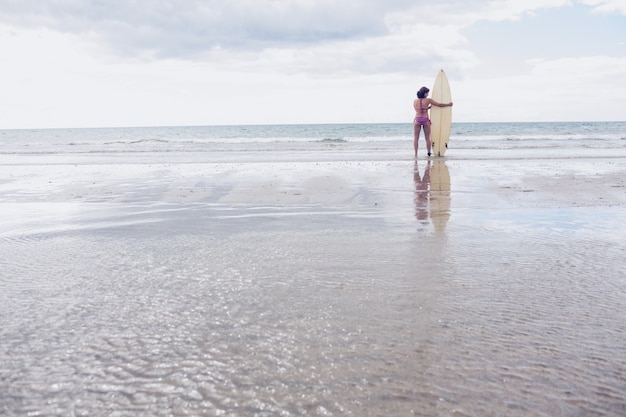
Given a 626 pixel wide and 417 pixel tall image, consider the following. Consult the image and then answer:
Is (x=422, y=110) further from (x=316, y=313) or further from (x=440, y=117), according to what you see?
(x=316, y=313)

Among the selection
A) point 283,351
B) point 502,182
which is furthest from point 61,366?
point 502,182

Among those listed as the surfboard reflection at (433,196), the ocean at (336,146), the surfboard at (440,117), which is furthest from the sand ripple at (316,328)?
the ocean at (336,146)

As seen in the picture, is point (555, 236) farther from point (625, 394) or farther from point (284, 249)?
point (625, 394)

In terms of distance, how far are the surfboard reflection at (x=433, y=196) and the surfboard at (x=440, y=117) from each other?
14.4 ft

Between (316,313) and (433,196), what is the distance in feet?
17.2

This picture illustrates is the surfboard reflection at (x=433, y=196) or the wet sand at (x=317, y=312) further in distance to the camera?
the surfboard reflection at (x=433, y=196)

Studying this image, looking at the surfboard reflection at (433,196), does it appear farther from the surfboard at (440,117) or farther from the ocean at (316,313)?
the surfboard at (440,117)

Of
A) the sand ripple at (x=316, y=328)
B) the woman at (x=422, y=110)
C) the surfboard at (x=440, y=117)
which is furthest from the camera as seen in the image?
the surfboard at (x=440, y=117)

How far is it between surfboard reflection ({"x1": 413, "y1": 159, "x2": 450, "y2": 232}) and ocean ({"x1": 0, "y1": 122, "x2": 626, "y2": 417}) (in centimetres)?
8

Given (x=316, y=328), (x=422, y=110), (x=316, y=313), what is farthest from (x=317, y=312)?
(x=422, y=110)

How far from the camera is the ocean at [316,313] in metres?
2.10

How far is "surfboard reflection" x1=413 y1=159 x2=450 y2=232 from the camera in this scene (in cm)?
602

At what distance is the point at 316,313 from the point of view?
9.70 ft

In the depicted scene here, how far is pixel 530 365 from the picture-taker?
2.33 metres
